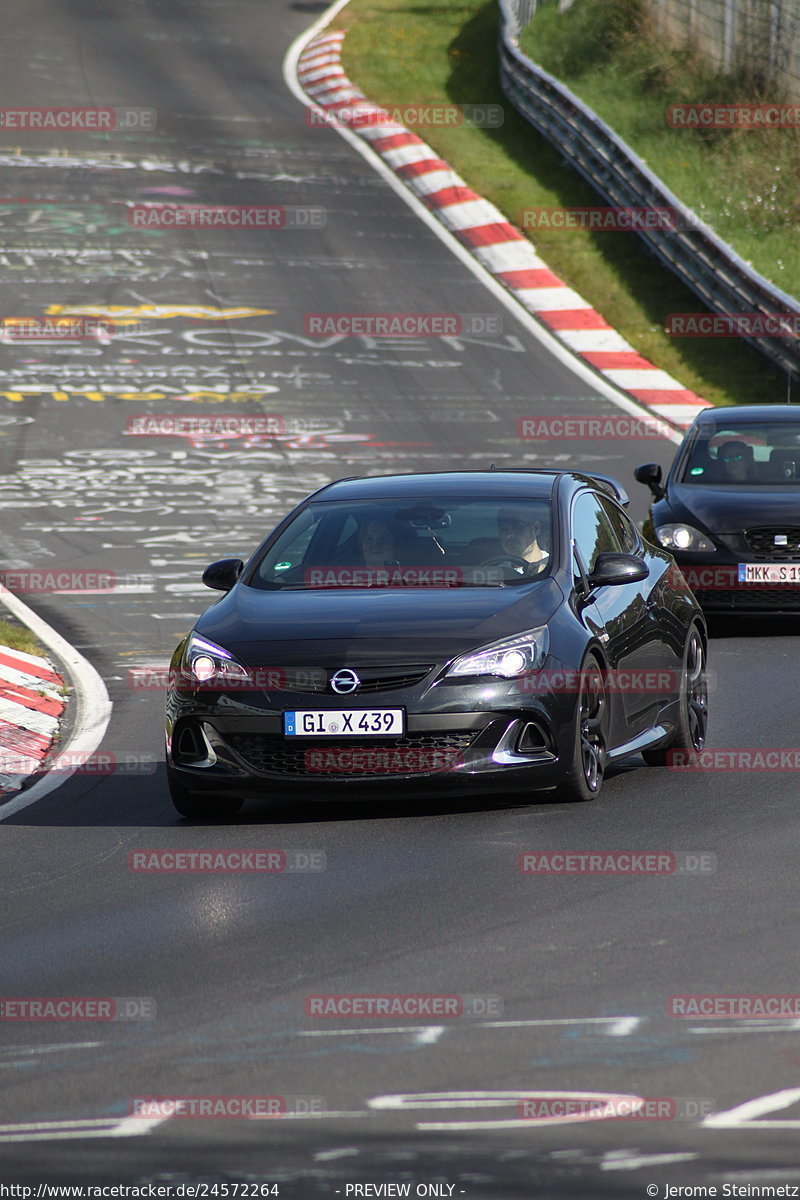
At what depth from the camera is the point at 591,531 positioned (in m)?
9.85

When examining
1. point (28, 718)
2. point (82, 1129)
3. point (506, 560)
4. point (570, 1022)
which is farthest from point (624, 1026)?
point (28, 718)

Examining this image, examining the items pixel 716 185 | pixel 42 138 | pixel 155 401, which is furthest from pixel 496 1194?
pixel 42 138

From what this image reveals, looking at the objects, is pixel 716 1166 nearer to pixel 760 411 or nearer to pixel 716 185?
pixel 760 411

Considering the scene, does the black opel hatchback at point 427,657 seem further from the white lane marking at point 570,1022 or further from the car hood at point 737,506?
the car hood at point 737,506

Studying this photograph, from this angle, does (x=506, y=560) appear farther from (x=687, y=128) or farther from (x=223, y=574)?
(x=687, y=128)

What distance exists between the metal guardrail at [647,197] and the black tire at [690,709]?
1371cm

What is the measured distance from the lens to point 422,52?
38875mm

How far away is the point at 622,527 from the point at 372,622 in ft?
7.67

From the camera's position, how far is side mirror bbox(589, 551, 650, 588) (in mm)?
9141

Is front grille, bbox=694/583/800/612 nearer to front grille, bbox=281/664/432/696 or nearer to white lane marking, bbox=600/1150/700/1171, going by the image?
front grille, bbox=281/664/432/696

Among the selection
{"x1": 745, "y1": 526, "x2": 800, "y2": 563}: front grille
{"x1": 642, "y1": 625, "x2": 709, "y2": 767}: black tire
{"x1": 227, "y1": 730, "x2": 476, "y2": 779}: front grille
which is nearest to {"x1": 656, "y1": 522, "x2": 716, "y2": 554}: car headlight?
{"x1": 745, "y1": 526, "x2": 800, "y2": 563}: front grille

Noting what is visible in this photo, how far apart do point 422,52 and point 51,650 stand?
27922mm

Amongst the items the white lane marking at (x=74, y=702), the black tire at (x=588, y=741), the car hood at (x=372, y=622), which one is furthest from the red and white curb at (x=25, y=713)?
the black tire at (x=588, y=741)

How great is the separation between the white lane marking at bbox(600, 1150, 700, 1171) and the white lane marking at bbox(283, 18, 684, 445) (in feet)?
56.8
